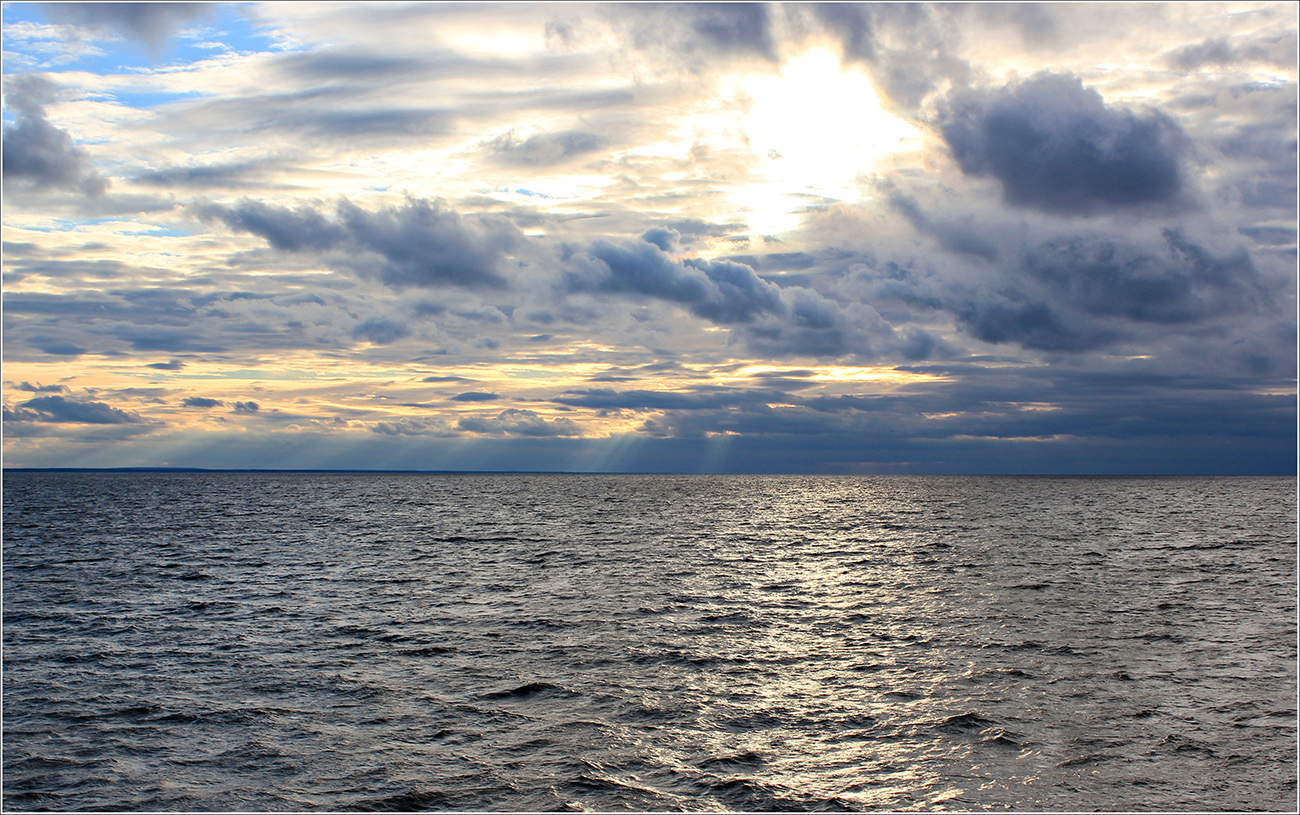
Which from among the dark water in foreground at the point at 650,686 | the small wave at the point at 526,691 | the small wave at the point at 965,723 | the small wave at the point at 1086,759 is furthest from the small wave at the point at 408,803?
the small wave at the point at 1086,759

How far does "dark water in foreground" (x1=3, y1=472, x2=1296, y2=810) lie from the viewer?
15.7 meters

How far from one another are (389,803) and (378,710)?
5.48 metres

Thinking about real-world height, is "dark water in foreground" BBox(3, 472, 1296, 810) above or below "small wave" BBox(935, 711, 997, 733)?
below

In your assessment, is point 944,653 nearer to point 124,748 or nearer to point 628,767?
point 628,767

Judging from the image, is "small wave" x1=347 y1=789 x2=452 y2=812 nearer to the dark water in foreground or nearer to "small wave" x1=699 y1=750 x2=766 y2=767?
the dark water in foreground

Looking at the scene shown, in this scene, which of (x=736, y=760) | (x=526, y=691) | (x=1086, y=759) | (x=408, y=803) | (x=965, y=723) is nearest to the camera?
(x=408, y=803)

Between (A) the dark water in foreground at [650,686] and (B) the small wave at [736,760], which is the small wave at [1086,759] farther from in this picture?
(B) the small wave at [736,760]

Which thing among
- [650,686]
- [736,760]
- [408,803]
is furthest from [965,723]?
[408,803]

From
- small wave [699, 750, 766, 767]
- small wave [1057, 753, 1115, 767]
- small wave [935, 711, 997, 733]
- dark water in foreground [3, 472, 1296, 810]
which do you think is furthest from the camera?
small wave [935, 711, 997, 733]

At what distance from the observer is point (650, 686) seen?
869 inches

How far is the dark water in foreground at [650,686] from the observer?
15.7m

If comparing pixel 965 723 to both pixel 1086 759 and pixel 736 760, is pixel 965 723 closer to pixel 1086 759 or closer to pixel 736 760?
pixel 1086 759

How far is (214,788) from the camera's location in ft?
51.5

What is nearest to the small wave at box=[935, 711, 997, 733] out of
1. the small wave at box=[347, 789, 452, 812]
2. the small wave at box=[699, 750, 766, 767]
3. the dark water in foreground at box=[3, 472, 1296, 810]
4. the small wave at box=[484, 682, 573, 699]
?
the dark water in foreground at box=[3, 472, 1296, 810]
